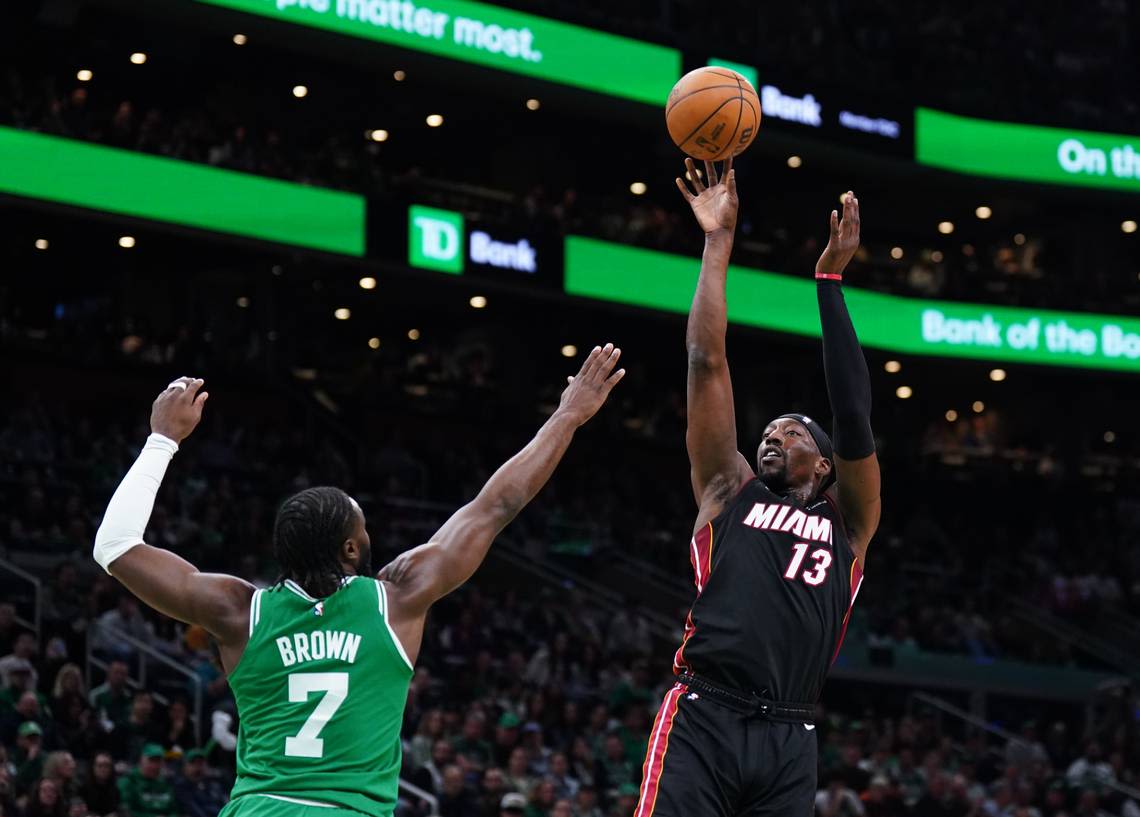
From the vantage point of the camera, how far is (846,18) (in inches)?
1391

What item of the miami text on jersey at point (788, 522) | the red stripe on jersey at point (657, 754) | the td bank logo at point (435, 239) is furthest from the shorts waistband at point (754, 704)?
the td bank logo at point (435, 239)

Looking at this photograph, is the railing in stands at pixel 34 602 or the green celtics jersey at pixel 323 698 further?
the railing in stands at pixel 34 602

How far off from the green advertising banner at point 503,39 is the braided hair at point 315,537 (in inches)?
758

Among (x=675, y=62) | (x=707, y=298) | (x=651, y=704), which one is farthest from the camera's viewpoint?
(x=675, y=62)

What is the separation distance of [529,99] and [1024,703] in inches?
495

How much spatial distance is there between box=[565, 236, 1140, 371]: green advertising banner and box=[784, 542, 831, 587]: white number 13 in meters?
20.8

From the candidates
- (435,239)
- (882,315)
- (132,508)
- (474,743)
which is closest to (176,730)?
(474,743)

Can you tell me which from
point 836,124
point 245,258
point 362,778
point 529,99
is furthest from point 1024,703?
point 362,778

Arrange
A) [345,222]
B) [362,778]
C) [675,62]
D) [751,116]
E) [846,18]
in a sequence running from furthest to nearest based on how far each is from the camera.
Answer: [846,18], [675,62], [345,222], [751,116], [362,778]

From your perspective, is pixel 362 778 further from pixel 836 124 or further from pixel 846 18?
pixel 846 18

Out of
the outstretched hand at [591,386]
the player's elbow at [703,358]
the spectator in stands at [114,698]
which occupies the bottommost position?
the spectator in stands at [114,698]

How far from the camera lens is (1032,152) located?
106 feet

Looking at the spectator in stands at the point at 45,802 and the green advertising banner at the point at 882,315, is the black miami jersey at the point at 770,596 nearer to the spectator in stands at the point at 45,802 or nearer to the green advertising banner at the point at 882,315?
the spectator in stands at the point at 45,802

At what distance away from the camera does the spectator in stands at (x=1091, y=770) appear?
2194cm
